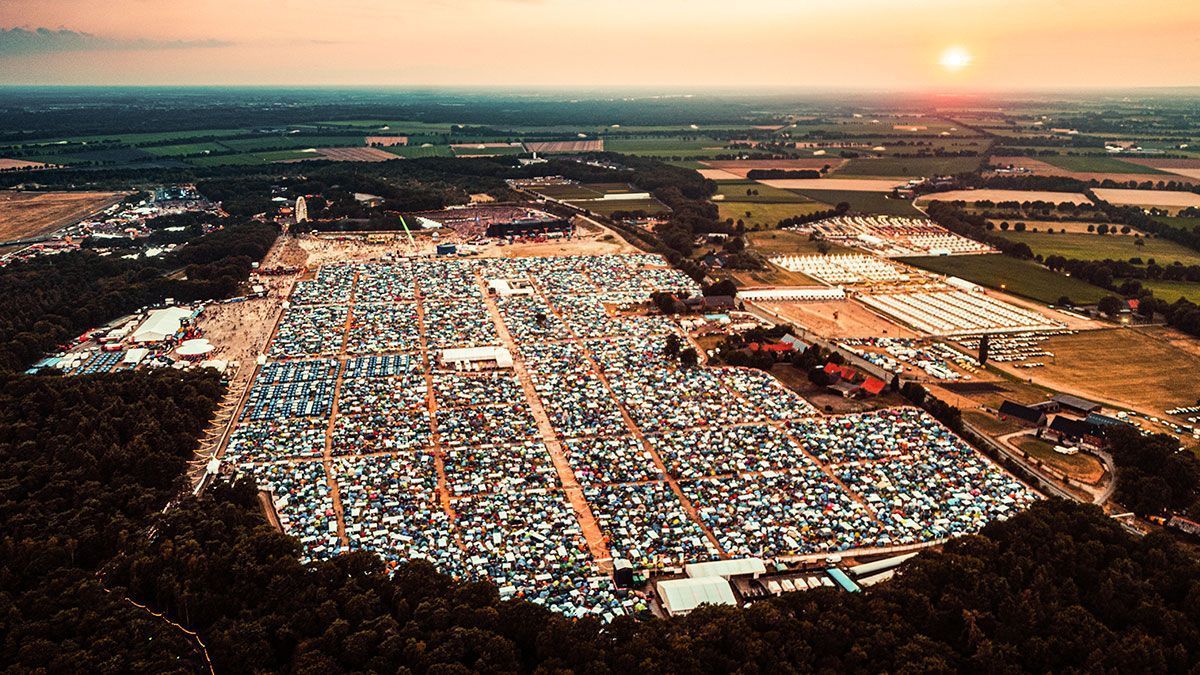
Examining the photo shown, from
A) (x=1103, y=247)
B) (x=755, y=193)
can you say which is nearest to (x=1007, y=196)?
(x=1103, y=247)

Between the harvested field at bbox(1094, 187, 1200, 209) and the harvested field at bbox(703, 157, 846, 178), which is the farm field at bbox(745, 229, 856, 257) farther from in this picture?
the harvested field at bbox(1094, 187, 1200, 209)

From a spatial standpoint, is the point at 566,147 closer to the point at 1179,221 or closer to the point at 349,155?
the point at 349,155

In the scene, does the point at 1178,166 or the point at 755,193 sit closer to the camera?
the point at 755,193

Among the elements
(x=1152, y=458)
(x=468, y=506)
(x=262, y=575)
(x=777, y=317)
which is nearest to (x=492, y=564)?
(x=468, y=506)

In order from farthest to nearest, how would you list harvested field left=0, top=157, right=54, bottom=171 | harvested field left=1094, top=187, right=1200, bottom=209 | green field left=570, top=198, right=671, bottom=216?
harvested field left=0, top=157, right=54, bottom=171, harvested field left=1094, top=187, right=1200, bottom=209, green field left=570, top=198, right=671, bottom=216

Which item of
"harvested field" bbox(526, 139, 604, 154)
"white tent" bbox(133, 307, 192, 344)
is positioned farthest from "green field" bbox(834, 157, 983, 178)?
"white tent" bbox(133, 307, 192, 344)

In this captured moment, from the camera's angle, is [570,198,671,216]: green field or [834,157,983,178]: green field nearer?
[570,198,671,216]: green field

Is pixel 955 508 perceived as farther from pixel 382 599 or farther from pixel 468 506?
pixel 382 599
